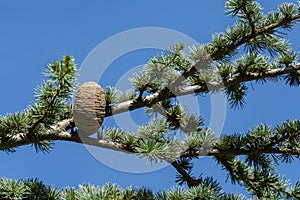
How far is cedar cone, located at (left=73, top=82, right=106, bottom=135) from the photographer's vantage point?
160 centimetres

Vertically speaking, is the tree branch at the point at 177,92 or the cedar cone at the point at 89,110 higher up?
the tree branch at the point at 177,92

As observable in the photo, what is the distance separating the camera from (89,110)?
5.23 ft

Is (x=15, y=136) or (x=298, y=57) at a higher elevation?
(x=298, y=57)

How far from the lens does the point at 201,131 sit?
1.71 meters

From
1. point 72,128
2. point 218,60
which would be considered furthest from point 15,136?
point 218,60

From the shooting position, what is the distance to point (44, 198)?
1.56 metres

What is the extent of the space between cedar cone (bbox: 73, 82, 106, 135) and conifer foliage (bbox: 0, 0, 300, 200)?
4 centimetres

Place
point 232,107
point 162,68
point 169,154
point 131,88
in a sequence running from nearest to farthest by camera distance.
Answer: point 169,154 → point 162,68 → point 131,88 → point 232,107

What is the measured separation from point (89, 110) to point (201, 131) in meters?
0.39

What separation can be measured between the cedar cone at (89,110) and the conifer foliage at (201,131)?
1.5 inches

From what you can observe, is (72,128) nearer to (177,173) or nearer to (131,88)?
(131,88)

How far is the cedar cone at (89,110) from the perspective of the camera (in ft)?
5.24

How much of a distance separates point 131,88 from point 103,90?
12 centimetres

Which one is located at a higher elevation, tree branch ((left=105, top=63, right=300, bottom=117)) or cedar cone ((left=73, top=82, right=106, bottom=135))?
tree branch ((left=105, top=63, right=300, bottom=117))
